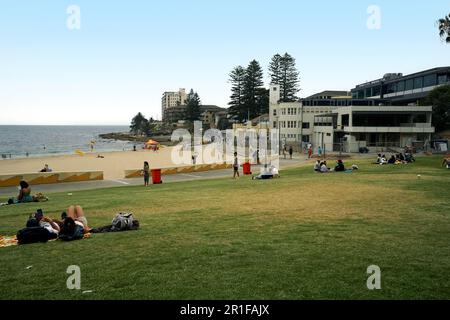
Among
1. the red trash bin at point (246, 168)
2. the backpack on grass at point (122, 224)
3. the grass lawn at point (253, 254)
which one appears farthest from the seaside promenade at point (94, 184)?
the backpack on grass at point (122, 224)

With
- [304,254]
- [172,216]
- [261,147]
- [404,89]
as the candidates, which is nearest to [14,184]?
[172,216]

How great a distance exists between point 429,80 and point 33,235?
77.9 m

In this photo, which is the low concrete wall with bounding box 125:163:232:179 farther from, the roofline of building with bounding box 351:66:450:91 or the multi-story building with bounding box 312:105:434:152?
the roofline of building with bounding box 351:66:450:91

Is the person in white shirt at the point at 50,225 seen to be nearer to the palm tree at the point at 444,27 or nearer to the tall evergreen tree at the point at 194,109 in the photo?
the palm tree at the point at 444,27

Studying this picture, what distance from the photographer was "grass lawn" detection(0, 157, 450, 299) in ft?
22.0

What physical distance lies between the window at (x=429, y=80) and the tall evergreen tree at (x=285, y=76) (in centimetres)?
3508

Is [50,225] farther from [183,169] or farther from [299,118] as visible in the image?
[299,118]

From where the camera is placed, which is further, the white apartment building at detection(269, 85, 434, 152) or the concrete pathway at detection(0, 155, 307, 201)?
the white apartment building at detection(269, 85, 434, 152)

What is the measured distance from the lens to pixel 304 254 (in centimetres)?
839

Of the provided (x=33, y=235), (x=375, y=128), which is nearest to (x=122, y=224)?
(x=33, y=235)

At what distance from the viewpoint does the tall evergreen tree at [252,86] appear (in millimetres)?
107500

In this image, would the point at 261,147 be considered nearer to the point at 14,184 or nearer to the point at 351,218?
the point at 14,184

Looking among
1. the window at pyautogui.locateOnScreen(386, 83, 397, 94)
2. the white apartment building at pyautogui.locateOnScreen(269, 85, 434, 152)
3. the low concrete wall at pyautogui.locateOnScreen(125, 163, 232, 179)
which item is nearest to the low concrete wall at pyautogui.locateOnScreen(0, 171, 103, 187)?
the low concrete wall at pyautogui.locateOnScreen(125, 163, 232, 179)

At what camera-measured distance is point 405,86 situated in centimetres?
8181
